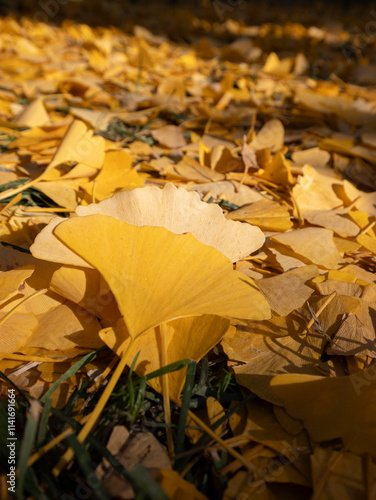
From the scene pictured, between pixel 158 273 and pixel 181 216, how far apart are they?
0.09m

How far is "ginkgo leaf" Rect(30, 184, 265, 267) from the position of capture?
488 mm

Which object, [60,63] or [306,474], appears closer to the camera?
[306,474]

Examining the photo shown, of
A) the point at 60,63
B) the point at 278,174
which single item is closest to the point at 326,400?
the point at 278,174

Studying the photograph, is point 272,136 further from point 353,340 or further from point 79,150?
point 353,340

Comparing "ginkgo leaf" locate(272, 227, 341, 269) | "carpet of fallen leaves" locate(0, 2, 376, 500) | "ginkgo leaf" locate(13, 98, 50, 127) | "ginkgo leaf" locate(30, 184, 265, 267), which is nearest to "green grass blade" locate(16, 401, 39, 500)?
"carpet of fallen leaves" locate(0, 2, 376, 500)

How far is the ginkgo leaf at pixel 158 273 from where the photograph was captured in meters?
0.42

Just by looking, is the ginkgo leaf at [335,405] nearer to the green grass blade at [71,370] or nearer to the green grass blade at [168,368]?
the green grass blade at [168,368]

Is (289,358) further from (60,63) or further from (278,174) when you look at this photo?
(60,63)

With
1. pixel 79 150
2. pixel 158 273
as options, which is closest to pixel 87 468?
pixel 158 273

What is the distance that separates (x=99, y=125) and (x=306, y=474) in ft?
2.96

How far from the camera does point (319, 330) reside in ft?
1.56

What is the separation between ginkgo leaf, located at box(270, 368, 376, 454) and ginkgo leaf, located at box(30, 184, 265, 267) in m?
0.17

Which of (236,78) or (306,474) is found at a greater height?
(236,78)

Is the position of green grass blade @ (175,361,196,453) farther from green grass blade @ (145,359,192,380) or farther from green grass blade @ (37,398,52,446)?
green grass blade @ (37,398,52,446)
